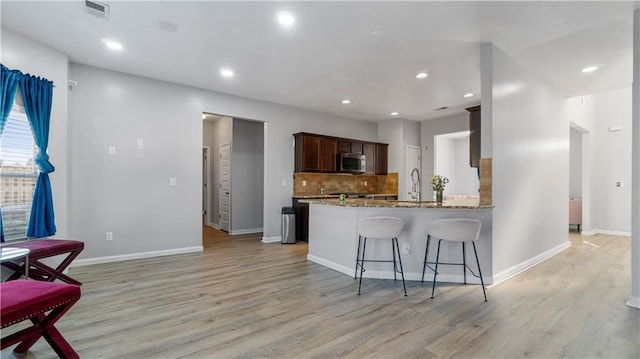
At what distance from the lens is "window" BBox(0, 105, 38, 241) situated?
3135mm

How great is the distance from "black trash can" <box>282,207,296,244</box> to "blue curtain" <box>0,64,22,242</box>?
373cm

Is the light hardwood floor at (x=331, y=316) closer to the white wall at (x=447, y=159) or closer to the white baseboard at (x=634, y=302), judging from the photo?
the white baseboard at (x=634, y=302)

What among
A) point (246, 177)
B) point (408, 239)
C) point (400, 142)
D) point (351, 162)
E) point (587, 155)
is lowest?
point (408, 239)

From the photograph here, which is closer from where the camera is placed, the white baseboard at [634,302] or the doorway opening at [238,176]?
the white baseboard at [634,302]

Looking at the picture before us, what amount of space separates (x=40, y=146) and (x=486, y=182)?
16.8 ft

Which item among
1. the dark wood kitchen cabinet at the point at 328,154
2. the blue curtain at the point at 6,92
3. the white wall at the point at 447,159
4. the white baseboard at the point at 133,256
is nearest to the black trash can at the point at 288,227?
the dark wood kitchen cabinet at the point at 328,154

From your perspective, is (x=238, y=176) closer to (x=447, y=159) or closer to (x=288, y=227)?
(x=288, y=227)

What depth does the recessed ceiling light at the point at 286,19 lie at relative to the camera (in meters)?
2.77

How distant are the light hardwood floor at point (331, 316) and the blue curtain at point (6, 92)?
5.20 feet

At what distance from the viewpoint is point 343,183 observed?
24.1 feet

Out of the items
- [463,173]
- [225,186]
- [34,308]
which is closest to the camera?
[34,308]

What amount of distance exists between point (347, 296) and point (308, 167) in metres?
3.50

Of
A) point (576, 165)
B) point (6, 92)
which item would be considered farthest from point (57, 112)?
point (576, 165)

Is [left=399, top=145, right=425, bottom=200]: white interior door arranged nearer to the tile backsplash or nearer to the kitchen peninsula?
the tile backsplash
